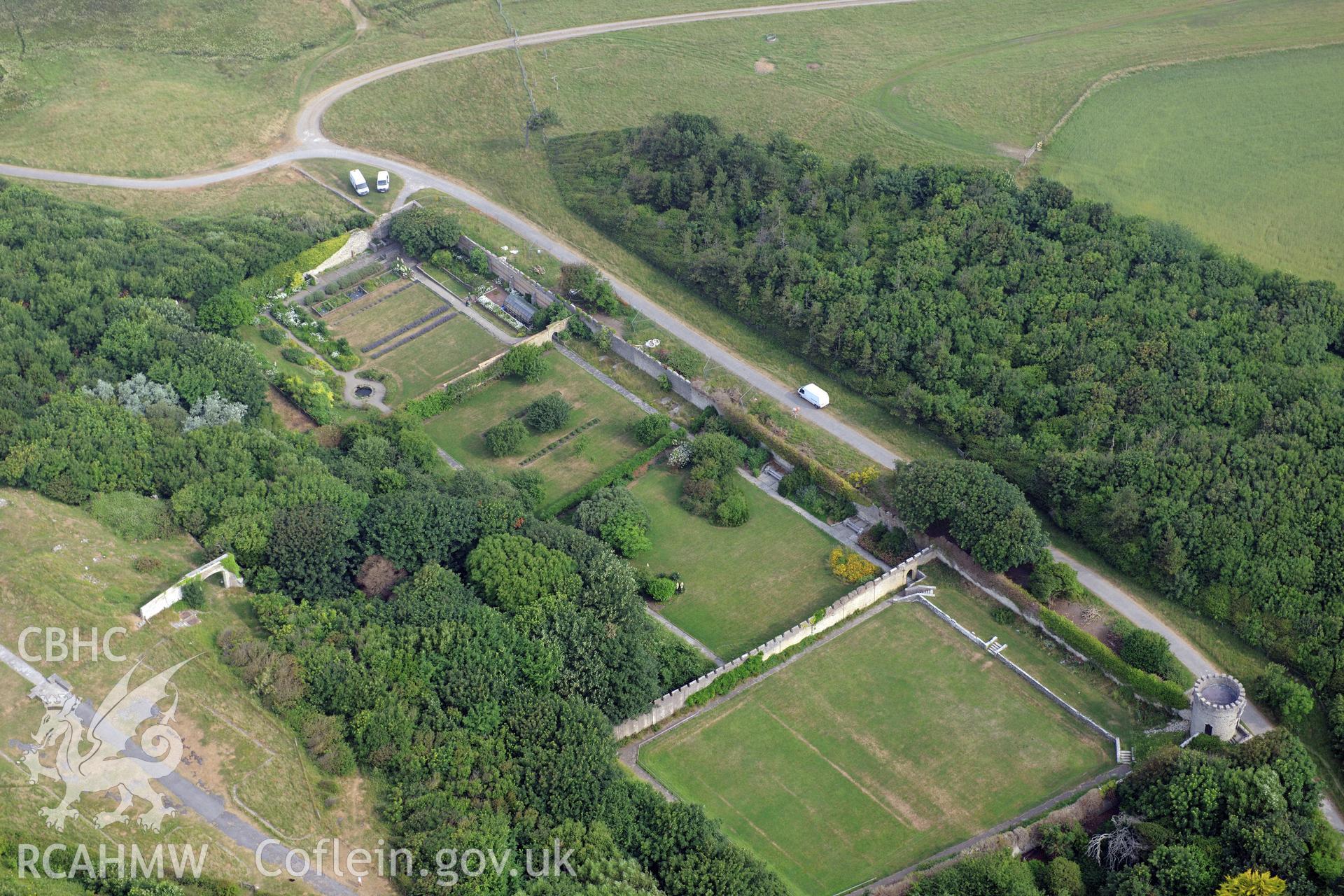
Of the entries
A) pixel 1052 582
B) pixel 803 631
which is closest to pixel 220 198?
pixel 803 631

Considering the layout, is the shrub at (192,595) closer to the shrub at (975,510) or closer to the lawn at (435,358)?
the lawn at (435,358)

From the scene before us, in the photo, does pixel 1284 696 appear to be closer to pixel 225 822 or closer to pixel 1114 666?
pixel 1114 666

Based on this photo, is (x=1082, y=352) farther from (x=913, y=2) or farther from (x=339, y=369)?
(x=913, y=2)

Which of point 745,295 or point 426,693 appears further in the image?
point 745,295

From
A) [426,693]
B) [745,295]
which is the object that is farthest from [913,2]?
[426,693]

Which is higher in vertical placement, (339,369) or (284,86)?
(284,86)

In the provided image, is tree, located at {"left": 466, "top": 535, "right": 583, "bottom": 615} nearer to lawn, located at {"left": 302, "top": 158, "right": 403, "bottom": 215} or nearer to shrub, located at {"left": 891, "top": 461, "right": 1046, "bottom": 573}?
shrub, located at {"left": 891, "top": 461, "right": 1046, "bottom": 573}
